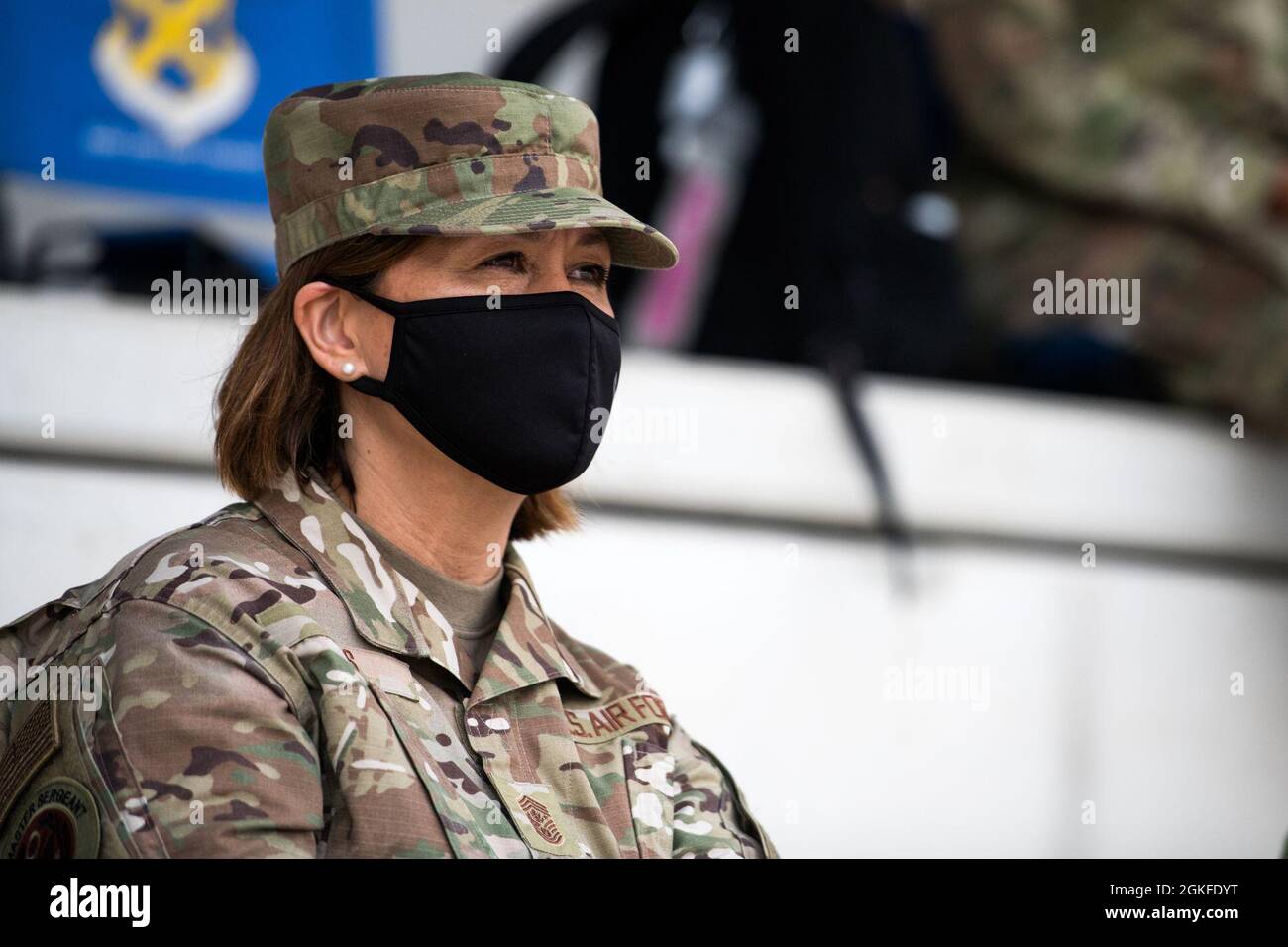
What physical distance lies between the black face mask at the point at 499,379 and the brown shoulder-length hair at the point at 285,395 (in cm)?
3

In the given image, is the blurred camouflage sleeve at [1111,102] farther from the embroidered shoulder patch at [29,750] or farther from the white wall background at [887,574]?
the embroidered shoulder patch at [29,750]

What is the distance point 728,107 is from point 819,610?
1.00 meters

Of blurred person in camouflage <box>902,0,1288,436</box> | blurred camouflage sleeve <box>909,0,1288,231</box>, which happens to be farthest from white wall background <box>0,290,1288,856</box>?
blurred camouflage sleeve <box>909,0,1288,231</box>

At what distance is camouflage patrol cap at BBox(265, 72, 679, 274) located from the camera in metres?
1.34

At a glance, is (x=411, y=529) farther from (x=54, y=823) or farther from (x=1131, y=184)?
(x=1131, y=184)

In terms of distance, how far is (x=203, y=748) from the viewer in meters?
1.14

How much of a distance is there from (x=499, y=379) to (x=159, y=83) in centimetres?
136

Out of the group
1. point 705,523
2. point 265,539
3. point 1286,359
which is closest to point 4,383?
point 265,539

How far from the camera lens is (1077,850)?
8.96 feet

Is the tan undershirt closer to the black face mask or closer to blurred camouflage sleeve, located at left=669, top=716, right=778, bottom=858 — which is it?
the black face mask

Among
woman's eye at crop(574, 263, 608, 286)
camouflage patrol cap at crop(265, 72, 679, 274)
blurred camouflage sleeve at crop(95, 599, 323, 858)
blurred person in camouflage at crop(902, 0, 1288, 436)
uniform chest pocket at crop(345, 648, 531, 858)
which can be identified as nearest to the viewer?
blurred camouflage sleeve at crop(95, 599, 323, 858)

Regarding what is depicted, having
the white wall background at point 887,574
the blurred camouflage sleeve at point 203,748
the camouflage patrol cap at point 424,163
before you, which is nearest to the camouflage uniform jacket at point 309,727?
the blurred camouflage sleeve at point 203,748

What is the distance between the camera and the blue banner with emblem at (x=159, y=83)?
2.38 meters

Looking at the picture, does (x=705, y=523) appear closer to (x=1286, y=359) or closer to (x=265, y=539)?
(x=265, y=539)
